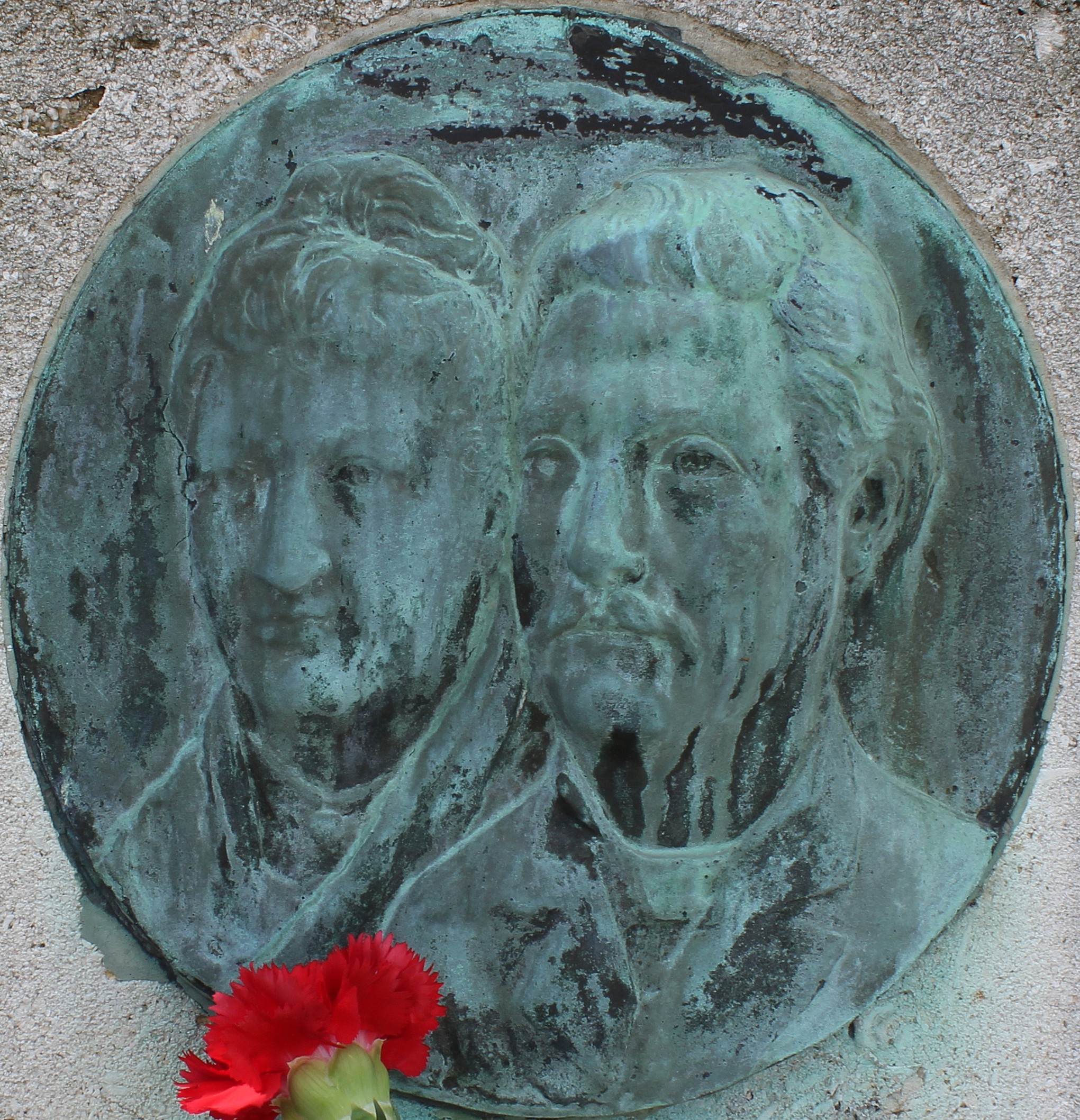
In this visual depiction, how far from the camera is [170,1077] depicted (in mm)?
1403

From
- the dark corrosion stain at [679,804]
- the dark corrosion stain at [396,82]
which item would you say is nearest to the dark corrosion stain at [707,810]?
the dark corrosion stain at [679,804]

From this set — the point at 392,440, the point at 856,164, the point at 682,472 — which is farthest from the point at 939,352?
the point at 392,440

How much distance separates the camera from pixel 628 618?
1.22 meters

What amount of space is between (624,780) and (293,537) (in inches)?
21.1

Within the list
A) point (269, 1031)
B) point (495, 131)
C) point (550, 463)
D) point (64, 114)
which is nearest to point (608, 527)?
point (550, 463)

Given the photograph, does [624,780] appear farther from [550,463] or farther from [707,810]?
[550,463]

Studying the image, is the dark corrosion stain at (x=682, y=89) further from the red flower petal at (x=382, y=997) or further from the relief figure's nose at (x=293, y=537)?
the red flower petal at (x=382, y=997)

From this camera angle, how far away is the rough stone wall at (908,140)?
1378 mm

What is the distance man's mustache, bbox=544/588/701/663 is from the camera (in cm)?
121

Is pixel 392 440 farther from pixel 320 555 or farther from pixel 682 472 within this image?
pixel 682 472

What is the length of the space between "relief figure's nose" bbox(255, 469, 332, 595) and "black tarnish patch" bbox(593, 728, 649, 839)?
0.44 metres

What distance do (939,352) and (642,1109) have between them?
3.61ft

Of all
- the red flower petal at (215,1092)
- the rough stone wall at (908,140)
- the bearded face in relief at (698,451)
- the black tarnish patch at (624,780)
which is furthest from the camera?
the rough stone wall at (908,140)

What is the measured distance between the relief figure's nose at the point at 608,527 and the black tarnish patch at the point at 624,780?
0.74 ft
